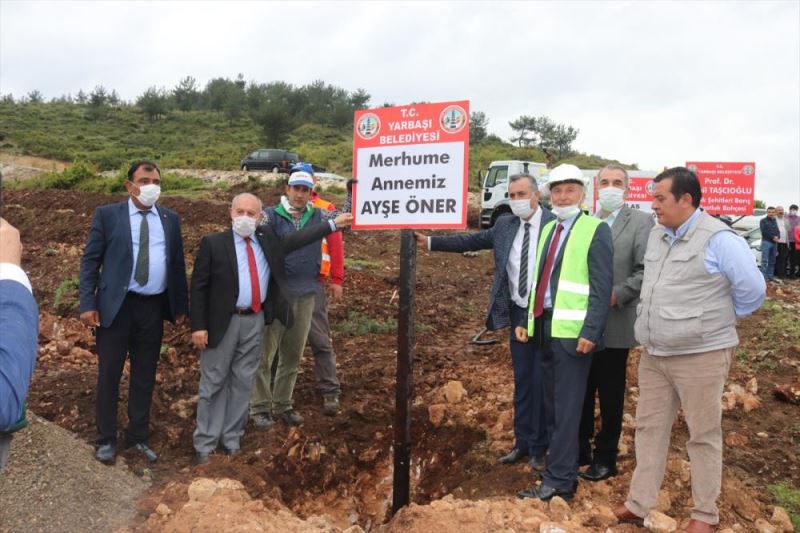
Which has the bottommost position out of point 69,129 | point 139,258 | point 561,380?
point 561,380

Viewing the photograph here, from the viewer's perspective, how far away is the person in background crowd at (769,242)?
13477 mm

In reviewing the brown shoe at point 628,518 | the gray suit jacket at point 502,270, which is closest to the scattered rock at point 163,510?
the gray suit jacket at point 502,270

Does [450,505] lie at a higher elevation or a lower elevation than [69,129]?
lower

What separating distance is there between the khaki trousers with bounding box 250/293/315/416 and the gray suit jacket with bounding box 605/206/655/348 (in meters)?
Answer: 2.26

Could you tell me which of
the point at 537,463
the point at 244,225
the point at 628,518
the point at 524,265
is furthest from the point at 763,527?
the point at 244,225

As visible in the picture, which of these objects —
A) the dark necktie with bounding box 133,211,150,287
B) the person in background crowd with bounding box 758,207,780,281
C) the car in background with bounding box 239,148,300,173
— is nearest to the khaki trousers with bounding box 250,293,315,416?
the dark necktie with bounding box 133,211,150,287

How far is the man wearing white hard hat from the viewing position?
359 centimetres

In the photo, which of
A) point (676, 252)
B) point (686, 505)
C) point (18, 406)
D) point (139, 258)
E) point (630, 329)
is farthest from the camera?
point (139, 258)

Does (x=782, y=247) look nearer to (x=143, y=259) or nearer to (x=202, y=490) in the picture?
(x=143, y=259)

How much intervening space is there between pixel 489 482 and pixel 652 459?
3.79 ft

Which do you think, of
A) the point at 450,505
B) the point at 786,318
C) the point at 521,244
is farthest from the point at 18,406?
the point at 786,318

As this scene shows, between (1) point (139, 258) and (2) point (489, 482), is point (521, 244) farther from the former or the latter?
(1) point (139, 258)

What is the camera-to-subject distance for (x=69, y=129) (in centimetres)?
4338

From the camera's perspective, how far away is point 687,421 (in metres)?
3.26
